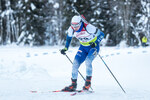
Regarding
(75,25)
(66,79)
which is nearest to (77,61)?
(75,25)

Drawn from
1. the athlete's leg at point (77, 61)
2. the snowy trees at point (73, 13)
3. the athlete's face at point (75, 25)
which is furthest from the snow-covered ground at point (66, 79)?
the snowy trees at point (73, 13)

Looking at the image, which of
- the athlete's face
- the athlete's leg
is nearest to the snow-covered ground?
the athlete's leg

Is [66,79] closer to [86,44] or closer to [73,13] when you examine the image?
[86,44]

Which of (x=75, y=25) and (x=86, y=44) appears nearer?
(x=75, y=25)

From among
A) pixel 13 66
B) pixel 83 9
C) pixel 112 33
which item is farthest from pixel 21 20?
pixel 13 66

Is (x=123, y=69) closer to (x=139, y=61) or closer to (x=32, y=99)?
(x=139, y=61)

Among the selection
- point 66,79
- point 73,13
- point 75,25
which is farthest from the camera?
point 73,13

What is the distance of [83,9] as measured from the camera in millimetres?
33594

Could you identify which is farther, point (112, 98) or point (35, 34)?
point (35, 34)

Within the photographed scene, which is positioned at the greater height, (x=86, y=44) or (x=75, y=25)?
(x=75, y=25)

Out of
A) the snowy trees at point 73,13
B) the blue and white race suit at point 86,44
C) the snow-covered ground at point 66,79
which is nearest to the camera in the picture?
the snow-covered ground at point 66,79

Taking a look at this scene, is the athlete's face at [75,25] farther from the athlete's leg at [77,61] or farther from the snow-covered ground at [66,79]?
the snow-covered ground at [66,79]

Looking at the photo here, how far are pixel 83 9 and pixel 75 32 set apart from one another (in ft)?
92.1

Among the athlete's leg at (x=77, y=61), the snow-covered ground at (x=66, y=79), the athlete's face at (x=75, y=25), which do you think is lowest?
the snow-covered ground at (x=66, y=79)
